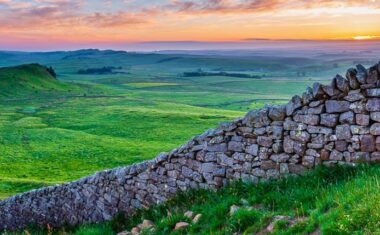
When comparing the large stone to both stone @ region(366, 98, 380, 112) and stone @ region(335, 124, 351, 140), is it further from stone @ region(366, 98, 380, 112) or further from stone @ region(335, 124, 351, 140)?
stone @ region(366, 98, 380, 112)

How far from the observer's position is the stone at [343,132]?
8.41 m

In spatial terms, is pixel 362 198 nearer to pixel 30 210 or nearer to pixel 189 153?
pixel 189 153

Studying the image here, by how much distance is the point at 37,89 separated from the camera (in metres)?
117

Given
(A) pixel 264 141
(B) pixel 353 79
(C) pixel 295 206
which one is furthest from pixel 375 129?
(A) pixel 264 141

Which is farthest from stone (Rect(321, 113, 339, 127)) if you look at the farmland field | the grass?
the farmland field

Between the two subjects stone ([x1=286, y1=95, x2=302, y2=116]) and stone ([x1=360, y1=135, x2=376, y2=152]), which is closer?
stone ([x1=360, y1=135, x2=376, y2=152])

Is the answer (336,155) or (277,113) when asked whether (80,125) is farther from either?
(336,155)

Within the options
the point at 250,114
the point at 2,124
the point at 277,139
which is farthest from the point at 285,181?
the point at 2,124

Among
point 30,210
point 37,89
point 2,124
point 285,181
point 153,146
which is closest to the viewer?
point 285,181

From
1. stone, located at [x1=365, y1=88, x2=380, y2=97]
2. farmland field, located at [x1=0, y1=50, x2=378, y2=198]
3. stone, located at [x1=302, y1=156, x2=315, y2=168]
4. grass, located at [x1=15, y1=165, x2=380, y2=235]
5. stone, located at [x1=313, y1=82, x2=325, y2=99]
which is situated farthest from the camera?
farmland field, located at [x1=0, y1=50, x2=378, y2=198]

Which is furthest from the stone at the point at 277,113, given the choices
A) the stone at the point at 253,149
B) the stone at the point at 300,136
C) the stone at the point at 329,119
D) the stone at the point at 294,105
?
the stone at the point at 329,119

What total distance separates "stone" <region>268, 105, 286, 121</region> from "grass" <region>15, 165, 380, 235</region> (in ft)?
4.20

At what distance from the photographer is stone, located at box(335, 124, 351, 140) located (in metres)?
8.41

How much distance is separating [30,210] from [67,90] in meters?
112
